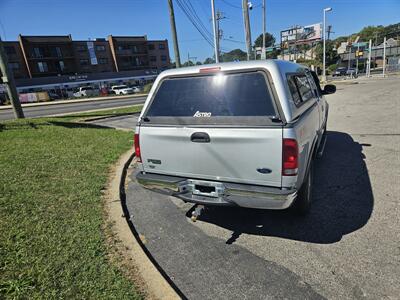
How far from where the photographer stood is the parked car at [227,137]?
2.70 meters

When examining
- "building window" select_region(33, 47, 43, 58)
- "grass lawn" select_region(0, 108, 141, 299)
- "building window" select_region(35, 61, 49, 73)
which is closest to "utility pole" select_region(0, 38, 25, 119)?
"grass lawn" select_region(0, 108, 141, 299)

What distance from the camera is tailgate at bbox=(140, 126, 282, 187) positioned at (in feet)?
8.83

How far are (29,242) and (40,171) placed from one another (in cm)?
251

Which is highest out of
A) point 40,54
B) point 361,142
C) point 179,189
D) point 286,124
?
point 40,54

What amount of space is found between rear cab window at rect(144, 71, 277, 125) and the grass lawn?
5.49ft

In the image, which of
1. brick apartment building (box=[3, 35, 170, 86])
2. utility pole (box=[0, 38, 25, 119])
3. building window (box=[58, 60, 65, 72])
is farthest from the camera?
building window (box=[58, 60, 65, 72])

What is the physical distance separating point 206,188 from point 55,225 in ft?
6.54

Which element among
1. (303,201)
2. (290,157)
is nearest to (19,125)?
(303,201)

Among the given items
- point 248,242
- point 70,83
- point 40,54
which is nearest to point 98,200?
point 248,242

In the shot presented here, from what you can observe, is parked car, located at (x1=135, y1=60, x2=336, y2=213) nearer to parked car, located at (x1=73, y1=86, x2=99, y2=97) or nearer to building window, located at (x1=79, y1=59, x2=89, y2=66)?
parked car, located at (x1=73, y1=86, x2=99, y2=97)

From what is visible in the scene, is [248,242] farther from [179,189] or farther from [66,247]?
[66,247]

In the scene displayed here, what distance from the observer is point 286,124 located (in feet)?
8.59

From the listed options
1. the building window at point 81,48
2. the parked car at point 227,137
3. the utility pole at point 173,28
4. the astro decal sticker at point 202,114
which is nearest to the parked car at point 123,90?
the building window at point 81,48

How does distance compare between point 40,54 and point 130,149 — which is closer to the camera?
point 130,149
